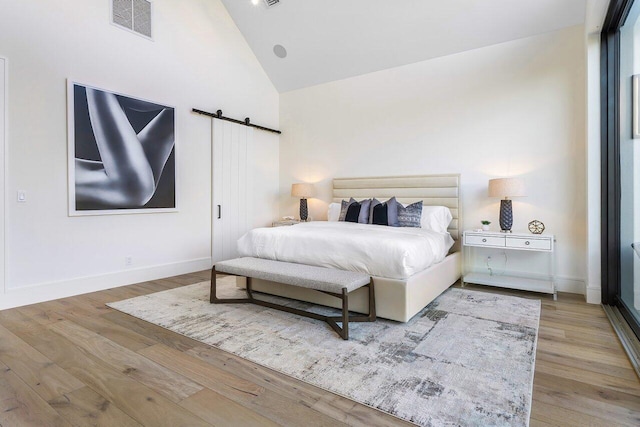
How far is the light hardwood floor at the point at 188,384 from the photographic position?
1.66 meters

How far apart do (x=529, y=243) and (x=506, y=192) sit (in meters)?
0.60

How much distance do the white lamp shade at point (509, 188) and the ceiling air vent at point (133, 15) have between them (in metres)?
4.56

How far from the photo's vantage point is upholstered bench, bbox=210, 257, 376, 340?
261cm

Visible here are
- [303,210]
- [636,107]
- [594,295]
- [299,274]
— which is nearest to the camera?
[636,107]

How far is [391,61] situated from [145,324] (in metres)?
4.53

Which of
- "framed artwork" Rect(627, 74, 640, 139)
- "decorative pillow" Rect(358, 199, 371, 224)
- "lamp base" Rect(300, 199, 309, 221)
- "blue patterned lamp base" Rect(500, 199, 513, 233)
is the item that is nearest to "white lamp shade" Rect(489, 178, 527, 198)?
"blue patterned lamp base" Rect(500, 199, 513, 233)

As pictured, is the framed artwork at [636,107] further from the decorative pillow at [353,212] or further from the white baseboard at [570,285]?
the decorative pillow at [353,212]

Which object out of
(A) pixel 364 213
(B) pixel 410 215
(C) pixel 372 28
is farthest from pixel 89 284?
(C) pixel 372 28

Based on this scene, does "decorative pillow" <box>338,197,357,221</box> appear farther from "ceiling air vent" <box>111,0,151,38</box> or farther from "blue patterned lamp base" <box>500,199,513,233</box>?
"ceiling air vent" <box>111,0,151,38</box>

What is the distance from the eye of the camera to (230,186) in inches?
215

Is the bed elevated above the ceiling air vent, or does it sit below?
below

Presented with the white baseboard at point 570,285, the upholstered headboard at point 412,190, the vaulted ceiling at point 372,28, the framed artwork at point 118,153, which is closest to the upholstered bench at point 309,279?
the framed artwork at point 118,153

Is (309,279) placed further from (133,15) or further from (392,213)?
(133,15)

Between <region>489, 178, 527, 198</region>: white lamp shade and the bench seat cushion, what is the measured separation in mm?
2088
